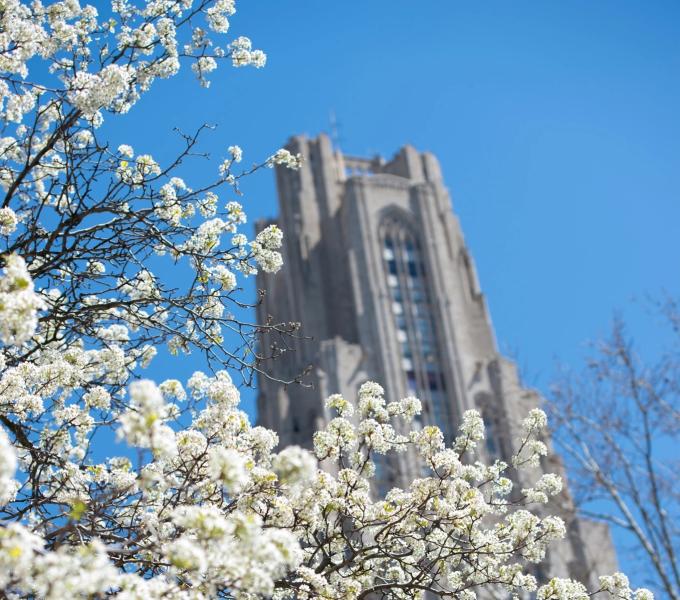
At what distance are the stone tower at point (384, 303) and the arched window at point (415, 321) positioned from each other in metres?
0.09

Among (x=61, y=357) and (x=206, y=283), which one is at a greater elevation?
(x=206, y=283)

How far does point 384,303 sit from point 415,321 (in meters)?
2.83

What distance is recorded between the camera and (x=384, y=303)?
246ft

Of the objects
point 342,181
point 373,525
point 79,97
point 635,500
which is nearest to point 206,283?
point 79,97

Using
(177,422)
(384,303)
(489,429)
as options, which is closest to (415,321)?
(384,303)

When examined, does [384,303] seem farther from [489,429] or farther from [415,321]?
[489,429]

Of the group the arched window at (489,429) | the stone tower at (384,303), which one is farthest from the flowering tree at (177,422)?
the stone tower at (384,303)

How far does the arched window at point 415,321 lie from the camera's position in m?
71.9

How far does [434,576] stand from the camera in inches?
334

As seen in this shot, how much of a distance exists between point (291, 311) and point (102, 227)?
71741mm

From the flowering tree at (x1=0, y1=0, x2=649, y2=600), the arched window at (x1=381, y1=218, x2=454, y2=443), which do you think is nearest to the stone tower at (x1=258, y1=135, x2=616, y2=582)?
the arched window at (x1=381, y1=218, x2=454, y2=443)

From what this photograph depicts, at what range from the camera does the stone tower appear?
232 feet

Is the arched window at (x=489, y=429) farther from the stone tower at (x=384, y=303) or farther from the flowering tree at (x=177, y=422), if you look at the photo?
the flowering tree at (x=177, y=422)

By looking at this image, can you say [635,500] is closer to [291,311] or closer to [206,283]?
[206,283]
